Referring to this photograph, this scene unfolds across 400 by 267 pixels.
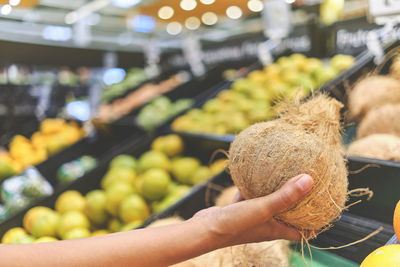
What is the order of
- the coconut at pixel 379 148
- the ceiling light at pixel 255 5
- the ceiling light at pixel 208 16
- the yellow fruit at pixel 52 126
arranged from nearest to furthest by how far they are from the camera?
the coconut at pixel 379 148
the yellow fruit at pixel 52 126
the ceiling light at pixel 255 5
the ceiling light at pixel 208 16

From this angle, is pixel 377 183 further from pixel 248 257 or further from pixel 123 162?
pixel 123 162

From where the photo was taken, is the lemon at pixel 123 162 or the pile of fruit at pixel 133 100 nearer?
the lemon at pixel 123 162

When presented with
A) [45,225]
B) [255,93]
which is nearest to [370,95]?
[255,93]

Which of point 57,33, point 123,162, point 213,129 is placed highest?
point 57,33

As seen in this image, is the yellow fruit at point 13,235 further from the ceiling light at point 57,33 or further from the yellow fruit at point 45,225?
the ceiling light at point 57,33

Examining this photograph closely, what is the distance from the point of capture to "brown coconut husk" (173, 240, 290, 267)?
39.3 inches

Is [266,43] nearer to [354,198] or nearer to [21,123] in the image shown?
[354,198]

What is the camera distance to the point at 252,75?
2834 millimetres

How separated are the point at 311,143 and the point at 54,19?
528 centimetres

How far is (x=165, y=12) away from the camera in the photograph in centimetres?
429

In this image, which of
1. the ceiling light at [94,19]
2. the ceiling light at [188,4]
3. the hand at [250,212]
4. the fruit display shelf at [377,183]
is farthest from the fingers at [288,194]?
the ceiling light at [94,19]

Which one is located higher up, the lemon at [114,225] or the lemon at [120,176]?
the lemon at [120,176]

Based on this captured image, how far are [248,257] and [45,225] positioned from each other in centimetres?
123

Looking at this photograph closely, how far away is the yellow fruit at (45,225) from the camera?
5.75ft
